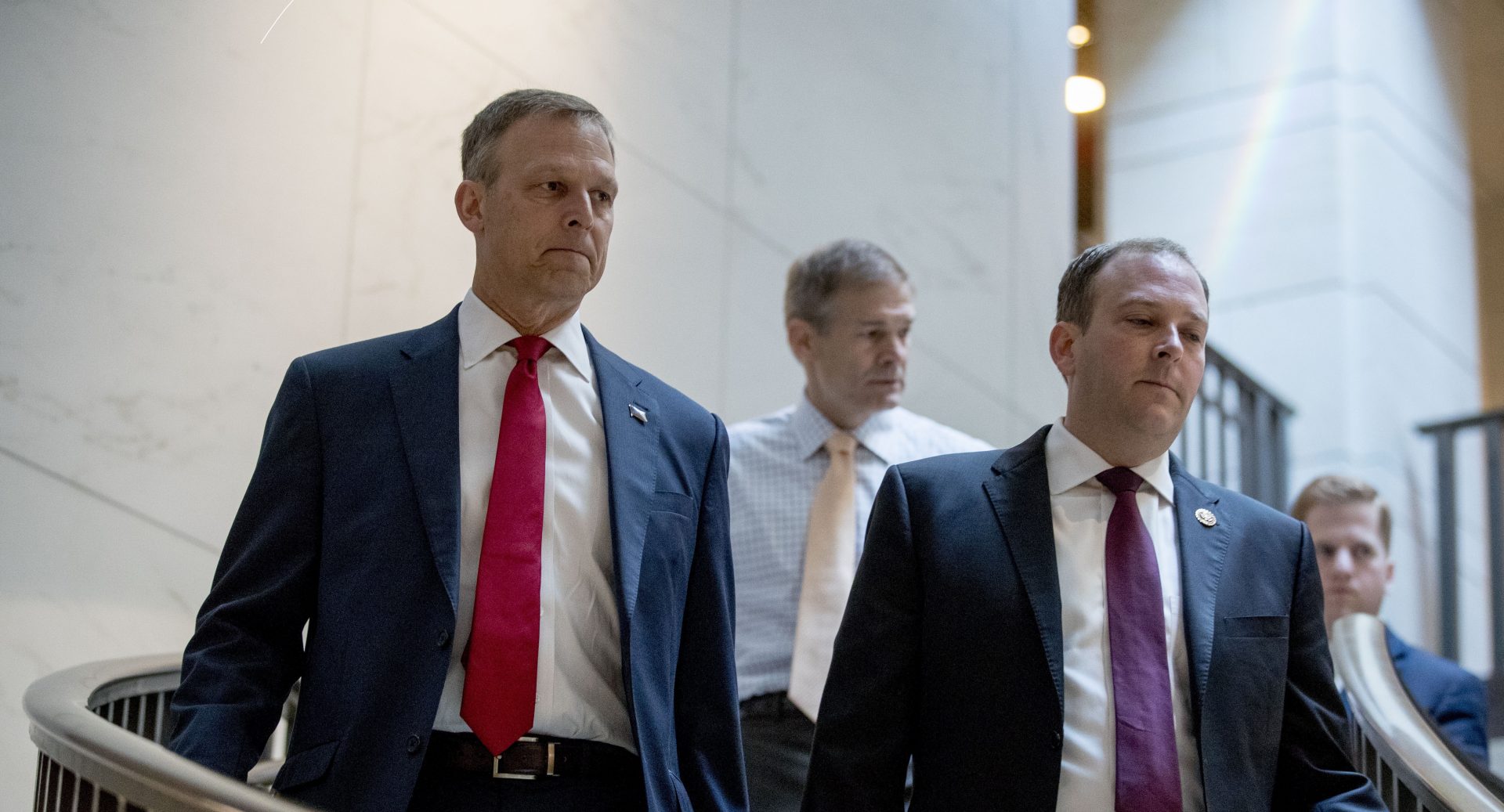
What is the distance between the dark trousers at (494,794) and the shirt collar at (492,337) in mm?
675

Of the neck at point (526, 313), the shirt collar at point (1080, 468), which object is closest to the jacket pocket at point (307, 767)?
the neck at point (526, 313)

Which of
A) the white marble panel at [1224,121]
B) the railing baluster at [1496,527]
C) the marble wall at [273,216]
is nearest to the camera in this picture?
the marble wall at [273,216]

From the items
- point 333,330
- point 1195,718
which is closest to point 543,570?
point 1195,718

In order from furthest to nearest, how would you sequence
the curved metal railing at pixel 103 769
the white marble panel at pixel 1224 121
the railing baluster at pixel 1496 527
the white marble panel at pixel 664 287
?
1. the white marble panel at pixel 1224 121
2. the railing baluster at pixel 1496 527
3. the white marble panel at pixel 664 287
4. the curved metal railing at pixel 103 769

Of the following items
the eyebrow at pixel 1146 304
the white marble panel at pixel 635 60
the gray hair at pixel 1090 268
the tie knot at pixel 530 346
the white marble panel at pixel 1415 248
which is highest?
the white marble panel at pixel 1415 248

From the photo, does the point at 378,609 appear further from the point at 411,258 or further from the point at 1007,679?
the point at 411,258

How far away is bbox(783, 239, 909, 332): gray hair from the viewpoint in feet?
13.6

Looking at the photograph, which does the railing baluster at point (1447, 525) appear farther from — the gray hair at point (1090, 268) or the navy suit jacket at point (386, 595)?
the navy suit jacket at point (386, 595)

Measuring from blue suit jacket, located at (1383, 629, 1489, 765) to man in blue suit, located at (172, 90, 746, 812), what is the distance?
2823 millimetres

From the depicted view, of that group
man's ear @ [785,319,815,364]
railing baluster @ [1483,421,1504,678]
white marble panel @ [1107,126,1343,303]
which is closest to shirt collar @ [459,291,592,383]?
man's ear @ [785,319,815,364]

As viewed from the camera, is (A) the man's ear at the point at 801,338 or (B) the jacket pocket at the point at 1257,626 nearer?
(B) the jacket pocket at the point at 1257,626

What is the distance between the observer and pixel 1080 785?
2.50 meters

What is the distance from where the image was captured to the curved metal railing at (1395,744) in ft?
9.93

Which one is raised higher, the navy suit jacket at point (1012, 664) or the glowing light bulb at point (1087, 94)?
the glowing light bulb at point (1087, 94)
